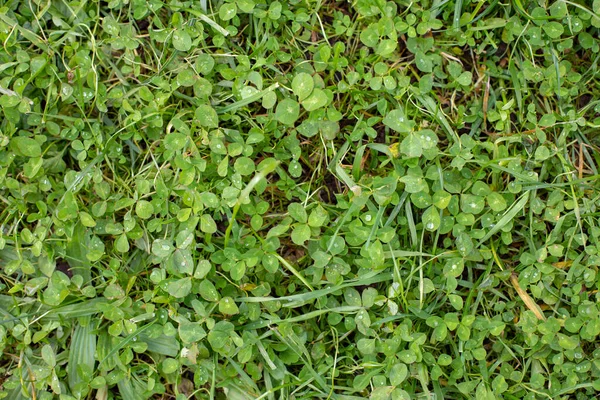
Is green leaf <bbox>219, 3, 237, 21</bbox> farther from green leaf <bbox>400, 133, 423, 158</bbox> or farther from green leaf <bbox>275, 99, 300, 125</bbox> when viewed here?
green leaf <bbox>400, 133, 423, 158</bbox>

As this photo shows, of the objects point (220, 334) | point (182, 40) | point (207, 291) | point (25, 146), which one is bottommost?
point (220, 334)

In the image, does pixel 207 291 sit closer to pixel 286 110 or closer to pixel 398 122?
pixel 286 110

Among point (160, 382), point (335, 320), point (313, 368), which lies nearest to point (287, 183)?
point (335, 320)

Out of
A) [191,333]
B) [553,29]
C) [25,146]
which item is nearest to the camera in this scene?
[191,333]

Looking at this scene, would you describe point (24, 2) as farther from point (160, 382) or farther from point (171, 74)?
point (160, 382)

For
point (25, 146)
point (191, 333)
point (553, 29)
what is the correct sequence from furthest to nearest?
point (553, 29) → point (25, 146) → point (191, 333)

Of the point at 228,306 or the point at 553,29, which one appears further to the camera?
the point at 553,29

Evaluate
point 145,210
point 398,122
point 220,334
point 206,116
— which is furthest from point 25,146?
point 398,122

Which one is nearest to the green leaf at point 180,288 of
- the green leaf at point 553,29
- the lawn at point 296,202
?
the lawn at point 296,202
